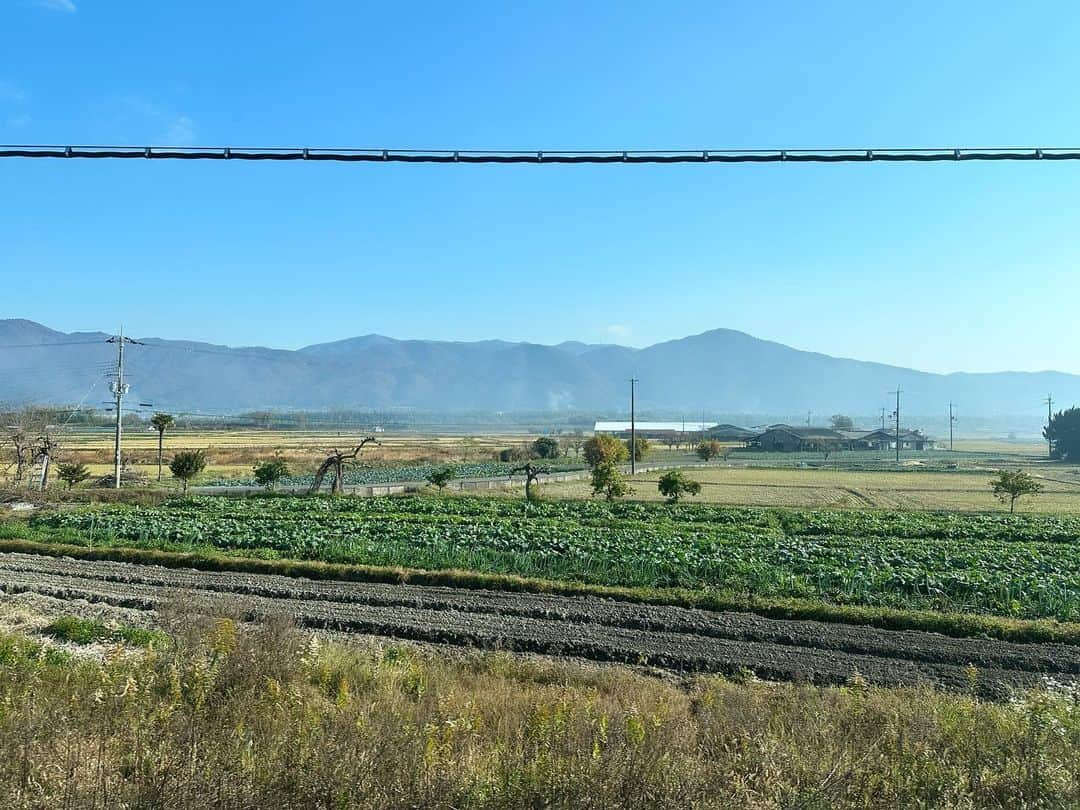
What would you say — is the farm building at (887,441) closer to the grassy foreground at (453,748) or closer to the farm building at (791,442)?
the farm building at (791,442)

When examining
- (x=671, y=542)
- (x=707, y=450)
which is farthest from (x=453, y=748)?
(x=707, y=450)

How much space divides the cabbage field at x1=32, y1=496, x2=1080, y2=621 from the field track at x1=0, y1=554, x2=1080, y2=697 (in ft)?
8.61

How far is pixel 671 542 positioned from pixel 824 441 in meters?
107

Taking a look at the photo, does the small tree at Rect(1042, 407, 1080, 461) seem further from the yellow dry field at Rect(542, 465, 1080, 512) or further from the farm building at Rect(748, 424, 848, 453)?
A: the yellow dry field at Rect(542, 465, 1080, 512)

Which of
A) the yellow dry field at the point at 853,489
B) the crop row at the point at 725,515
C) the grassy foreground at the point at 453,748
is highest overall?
the grassy foreground at the point at 453,748

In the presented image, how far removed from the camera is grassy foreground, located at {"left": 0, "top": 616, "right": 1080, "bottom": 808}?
4117mm

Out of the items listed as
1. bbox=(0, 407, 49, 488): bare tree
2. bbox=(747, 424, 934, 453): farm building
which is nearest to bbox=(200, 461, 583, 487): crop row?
bbox=(0, 407, 49, 488): bare tree

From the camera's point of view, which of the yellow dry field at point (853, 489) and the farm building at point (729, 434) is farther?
the farm building at point (729, 434)

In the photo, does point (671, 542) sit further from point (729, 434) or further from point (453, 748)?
point (729, 434)

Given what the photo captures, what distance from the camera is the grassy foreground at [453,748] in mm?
4117

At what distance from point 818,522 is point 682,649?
2298 cm

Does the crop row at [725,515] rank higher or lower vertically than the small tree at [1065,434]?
lower

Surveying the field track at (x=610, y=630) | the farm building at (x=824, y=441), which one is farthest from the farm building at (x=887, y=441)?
the field track at (x=610, y=630)

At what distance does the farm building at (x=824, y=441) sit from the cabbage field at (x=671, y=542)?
86.0m
